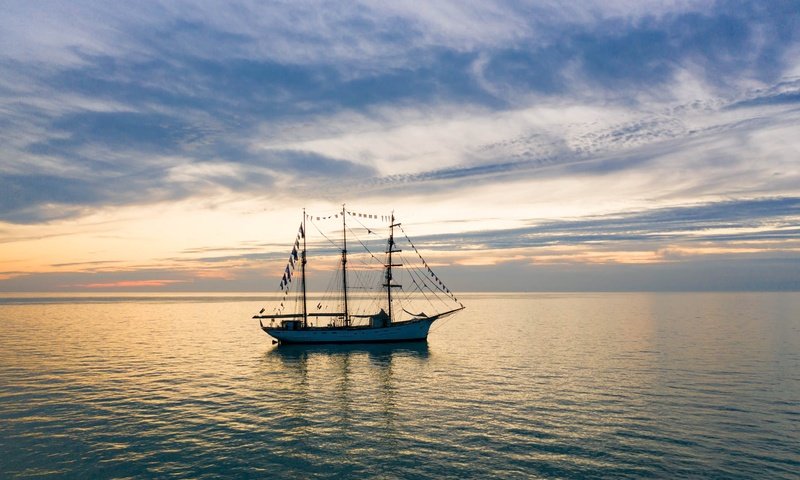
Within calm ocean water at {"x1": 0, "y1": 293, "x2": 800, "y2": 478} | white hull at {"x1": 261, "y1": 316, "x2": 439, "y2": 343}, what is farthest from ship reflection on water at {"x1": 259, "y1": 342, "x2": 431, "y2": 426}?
white hull at {"x1": 261, "y1": 316, "x2": 439, "y2": 343}

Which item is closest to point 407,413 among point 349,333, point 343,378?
point 343,378

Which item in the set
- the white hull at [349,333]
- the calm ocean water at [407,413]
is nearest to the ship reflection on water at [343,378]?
the calm ocean water at [407,413]

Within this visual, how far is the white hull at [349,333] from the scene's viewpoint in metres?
84.1

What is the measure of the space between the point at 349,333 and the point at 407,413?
159 feet

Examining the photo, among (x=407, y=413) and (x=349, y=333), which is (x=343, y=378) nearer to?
(x=407, y=413)

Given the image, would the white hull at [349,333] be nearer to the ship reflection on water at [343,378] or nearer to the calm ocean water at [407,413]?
the ship reflection on water at [343,378]

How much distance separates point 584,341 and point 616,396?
143 feet

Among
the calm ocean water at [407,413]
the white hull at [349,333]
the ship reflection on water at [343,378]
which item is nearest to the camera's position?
the calm ocean water at [407,413]

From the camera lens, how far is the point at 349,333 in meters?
84.2

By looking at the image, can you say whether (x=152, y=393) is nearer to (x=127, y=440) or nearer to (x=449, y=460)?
(x=127, y=440)

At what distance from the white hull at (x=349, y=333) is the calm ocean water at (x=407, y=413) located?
11699mm

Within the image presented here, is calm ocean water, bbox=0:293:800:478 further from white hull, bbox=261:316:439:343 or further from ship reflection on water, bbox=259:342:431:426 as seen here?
white hull, bbox=261:316:439:343

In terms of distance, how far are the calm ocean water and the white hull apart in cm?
1170

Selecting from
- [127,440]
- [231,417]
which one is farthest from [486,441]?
[127,440]
